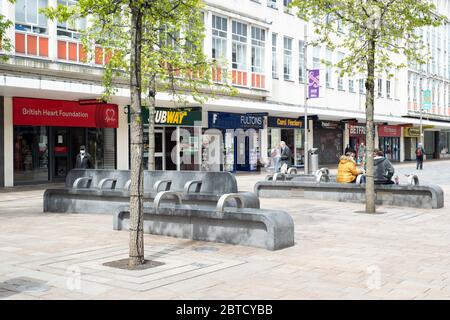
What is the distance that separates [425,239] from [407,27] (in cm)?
534

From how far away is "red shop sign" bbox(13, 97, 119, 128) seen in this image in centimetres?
2131

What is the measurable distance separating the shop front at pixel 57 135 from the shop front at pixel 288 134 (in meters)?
12.3

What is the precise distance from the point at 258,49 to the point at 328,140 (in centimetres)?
1159

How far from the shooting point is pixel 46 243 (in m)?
8.68

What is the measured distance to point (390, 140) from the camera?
51.5m

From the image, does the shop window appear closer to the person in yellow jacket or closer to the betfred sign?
the person in yellow jacket

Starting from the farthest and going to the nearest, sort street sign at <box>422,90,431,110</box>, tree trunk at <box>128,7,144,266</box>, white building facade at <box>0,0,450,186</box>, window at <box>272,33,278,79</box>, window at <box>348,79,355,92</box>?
1. street sign at <box>422,90,431,110</box>
2. window at <box>348,79,355,92</box>
3. window at <box>272,33,278,79</box>
4. white building facade at <box>0,0,450,186</box>
5. tree trunk at <box>128,7,144,266</box>

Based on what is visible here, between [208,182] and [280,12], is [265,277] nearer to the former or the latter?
[208,182]

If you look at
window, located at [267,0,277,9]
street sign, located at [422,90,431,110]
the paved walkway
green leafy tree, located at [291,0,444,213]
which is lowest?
the paved walkway

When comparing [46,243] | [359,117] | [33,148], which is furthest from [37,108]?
[359,117]

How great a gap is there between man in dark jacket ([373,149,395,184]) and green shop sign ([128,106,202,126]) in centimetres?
1319

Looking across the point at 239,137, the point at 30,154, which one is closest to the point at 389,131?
the point at 239,137

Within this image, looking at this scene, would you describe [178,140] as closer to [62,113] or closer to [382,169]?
[62,113]

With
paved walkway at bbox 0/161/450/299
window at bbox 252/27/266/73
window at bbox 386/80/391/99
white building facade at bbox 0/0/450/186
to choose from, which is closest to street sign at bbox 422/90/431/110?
white building facade at bbox 0/0/450/186
